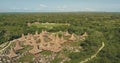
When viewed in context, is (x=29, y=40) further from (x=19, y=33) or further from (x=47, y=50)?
(x=19, y=33)

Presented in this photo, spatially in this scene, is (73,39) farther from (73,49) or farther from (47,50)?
(47,50)

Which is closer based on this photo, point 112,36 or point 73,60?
point 73,60

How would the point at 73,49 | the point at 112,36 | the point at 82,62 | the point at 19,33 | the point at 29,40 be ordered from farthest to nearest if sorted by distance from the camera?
the point at 19,33 → the point at 112,36 → the point at 29,40 → the point at 73,49 → the point at 82,62

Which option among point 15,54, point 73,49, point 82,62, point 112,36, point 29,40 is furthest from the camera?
point 112,36

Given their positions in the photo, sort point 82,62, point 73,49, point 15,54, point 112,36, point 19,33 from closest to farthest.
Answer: point 82,62 → point 15,54 → point 73,49 → point 112,36 → point 19,33

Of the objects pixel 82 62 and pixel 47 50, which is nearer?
pixel 82 62

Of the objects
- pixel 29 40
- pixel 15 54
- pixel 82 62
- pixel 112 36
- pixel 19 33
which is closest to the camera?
pixel 82 62

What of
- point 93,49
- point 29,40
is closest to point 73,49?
point 93,49

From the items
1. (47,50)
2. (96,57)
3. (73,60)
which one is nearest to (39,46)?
(47,50)
